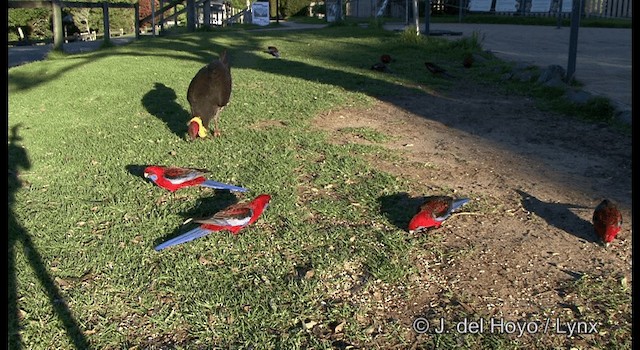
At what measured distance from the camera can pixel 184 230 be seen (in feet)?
11.1

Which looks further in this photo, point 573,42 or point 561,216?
point 573,42

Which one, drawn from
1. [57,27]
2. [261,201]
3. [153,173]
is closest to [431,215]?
[261,201]

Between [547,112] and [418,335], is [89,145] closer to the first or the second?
[418,335]

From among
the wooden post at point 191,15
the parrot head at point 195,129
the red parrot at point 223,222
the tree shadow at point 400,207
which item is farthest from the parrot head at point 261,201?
the wooden post at point 191,15

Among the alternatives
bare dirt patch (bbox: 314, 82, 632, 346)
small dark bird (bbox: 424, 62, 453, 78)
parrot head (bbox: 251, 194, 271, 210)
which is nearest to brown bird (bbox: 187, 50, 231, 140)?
bare dirt patch (bbox: 314, 82, 632, 346)

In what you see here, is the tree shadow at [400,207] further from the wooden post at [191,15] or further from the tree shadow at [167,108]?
the wooden post at [191,15]

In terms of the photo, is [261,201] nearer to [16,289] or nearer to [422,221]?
[422,221]

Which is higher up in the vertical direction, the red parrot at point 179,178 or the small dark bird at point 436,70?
the small dark bird at point 436,70

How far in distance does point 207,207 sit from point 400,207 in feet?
4.13

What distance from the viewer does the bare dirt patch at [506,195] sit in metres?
2.66

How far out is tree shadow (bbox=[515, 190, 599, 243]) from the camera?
3256mm

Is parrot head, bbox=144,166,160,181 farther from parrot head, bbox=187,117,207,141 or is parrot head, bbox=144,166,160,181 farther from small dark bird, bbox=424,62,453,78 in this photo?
small dark bird, bbox=424,62,453,78

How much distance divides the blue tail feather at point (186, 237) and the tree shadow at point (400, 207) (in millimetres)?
1124

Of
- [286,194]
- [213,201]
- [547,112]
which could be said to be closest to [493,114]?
[547,112]
